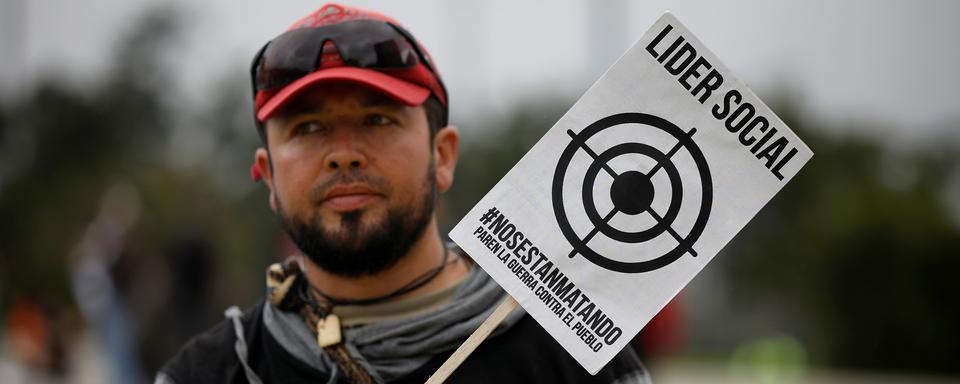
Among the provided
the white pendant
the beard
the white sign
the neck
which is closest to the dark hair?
the beard

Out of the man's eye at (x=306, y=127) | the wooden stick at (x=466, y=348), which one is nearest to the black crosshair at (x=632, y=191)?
the wooden stick at (x=466, y=348)

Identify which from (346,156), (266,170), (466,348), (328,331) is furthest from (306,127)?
(466,348)

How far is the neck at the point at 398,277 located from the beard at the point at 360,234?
3 centimetres

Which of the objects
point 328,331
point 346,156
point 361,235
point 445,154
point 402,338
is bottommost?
point 328,331

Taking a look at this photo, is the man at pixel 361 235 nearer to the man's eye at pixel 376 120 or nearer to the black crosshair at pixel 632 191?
the man's eye at pixel 376 120

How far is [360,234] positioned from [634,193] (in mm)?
620

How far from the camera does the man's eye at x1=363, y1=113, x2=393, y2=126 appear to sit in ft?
8.71

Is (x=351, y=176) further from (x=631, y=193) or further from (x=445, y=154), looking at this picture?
(x=631, y=193)

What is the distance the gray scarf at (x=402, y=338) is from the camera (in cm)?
263

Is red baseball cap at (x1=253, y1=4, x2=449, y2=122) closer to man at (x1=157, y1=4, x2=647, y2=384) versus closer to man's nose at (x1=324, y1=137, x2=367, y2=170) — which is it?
man at (x1=157, y1=4, x2=647, y2=384)

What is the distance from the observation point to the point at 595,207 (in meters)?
2.53

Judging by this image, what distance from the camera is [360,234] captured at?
262 centimetres

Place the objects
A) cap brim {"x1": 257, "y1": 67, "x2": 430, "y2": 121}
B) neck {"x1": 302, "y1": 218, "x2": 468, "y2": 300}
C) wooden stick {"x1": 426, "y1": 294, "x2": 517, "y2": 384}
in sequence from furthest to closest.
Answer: neck {"x1": 302, "y1": 218, "x2": 468, "y2": 300} → cap brim {"x1": 257, "y1": 67, "x2": 430, "y2": 121} → wooden stick {"x1": 426, "y1": 294, "x2": 517, "y2": 384}

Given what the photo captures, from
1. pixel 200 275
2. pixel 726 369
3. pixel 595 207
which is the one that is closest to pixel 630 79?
pixel 595 207
